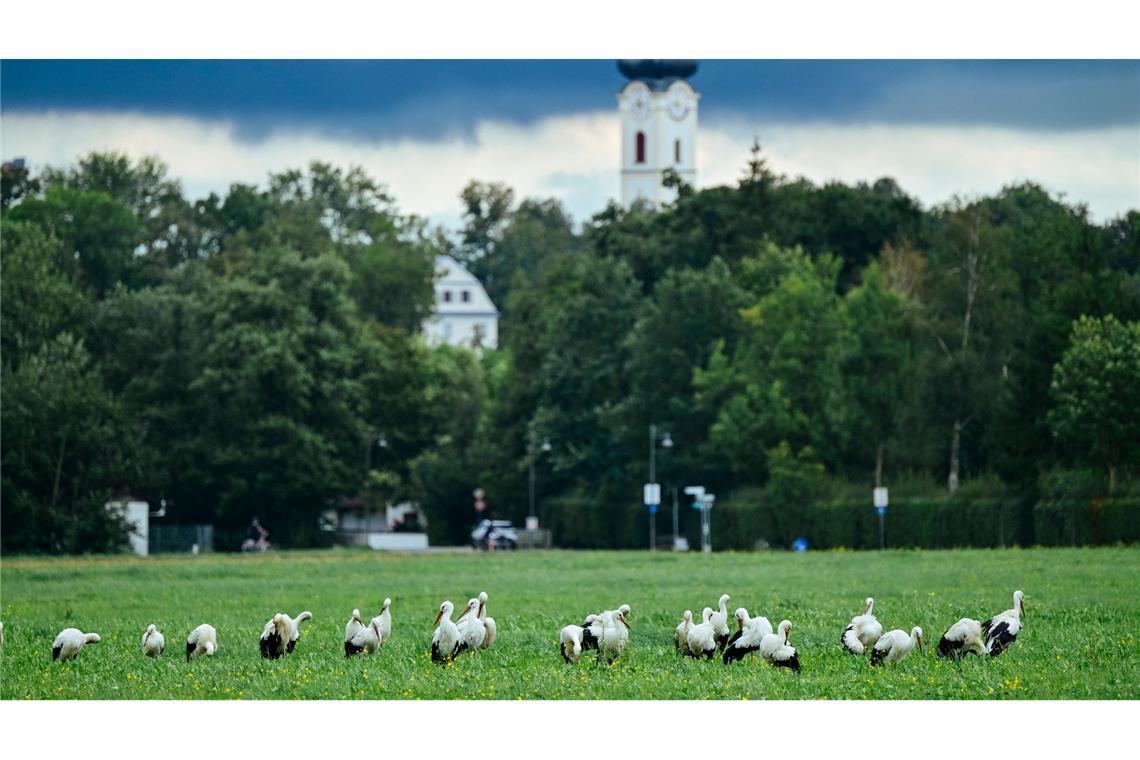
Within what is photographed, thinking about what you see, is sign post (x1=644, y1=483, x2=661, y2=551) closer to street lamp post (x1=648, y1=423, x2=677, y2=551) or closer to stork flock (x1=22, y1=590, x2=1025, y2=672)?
street lamp post (x1=648, y1=423, x2=677, y2=551)

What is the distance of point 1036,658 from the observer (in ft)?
81.2

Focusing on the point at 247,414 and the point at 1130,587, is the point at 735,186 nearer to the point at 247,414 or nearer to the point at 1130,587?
the point at 247,414

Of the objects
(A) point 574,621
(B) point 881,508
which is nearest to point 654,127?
(B) point 881,508

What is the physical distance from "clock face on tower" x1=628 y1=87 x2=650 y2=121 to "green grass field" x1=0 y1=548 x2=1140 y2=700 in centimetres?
12484

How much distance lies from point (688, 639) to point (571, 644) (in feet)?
5.00

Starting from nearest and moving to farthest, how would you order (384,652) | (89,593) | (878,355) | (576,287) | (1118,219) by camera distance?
(384,652), (89,593), (878,355), (1118,219), (576,287)

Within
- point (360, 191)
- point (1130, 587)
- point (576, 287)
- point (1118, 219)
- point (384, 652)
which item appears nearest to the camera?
point (384, 652)

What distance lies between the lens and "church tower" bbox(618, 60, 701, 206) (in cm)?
17588

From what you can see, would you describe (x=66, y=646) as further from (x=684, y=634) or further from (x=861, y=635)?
(x=861, y=635)

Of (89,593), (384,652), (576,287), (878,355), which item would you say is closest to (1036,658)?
(384,652)

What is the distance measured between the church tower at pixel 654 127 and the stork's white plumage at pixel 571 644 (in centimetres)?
15010

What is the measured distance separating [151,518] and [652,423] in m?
20.3

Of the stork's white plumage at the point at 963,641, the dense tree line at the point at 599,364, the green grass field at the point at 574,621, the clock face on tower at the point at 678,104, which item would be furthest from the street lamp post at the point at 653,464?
the clock face on tower at the point at 678,104

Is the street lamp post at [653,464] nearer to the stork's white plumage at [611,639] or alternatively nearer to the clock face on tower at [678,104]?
the stork's white plumage at [611,639]
